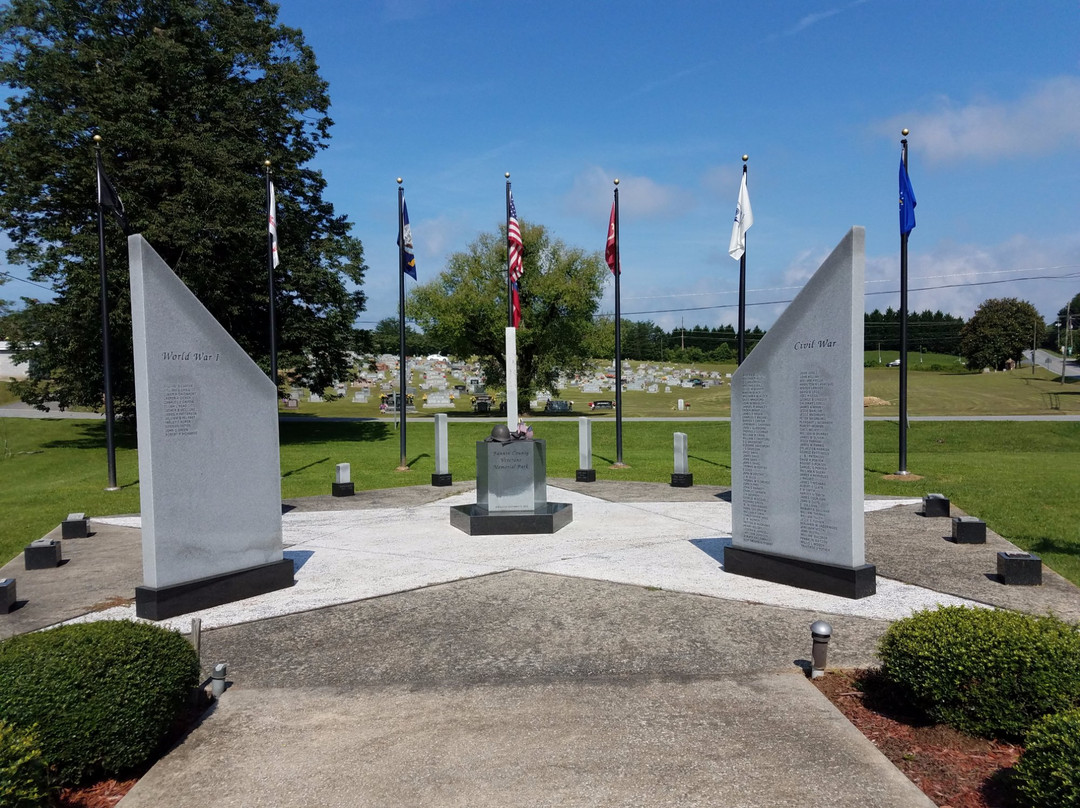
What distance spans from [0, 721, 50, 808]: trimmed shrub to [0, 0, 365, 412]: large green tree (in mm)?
24292

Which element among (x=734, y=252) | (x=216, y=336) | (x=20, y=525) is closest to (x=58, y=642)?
(x=216, y=336)

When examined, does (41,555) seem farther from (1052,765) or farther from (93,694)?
(1052,765)

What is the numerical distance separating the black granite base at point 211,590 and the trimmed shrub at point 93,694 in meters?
2.73

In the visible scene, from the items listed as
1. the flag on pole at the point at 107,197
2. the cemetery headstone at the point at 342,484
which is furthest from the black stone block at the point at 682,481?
the flag on pole at the point at 107,197

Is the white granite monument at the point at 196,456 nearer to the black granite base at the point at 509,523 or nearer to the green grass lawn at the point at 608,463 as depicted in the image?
the black granite base at the point at 509,523

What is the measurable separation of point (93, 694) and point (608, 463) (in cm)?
1918

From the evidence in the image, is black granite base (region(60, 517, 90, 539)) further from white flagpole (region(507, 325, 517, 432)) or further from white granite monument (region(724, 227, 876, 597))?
white granite monument (region(724, 227, 876, 597))

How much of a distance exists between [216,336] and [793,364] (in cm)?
649

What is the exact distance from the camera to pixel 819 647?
19.5 feet

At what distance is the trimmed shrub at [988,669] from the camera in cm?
470

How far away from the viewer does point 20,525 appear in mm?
14000

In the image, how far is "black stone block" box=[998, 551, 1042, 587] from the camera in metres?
8.67

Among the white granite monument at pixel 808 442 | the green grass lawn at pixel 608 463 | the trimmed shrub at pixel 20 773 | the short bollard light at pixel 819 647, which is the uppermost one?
the white granite monument at pixel 808 442

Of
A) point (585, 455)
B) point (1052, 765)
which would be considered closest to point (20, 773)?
point (1052, 765)
